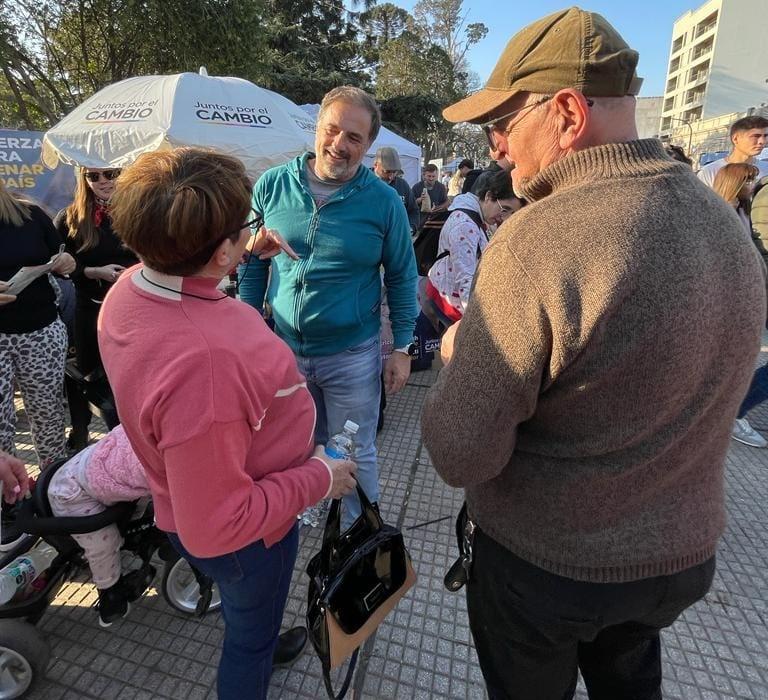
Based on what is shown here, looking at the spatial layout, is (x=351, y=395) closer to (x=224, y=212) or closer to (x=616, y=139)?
(x=224, y=212)

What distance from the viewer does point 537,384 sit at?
865 mm

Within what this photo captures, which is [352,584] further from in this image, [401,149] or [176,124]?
[401,149]

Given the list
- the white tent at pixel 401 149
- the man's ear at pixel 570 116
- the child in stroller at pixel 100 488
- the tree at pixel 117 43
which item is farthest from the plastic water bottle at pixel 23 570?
the tree at pixel 117 43

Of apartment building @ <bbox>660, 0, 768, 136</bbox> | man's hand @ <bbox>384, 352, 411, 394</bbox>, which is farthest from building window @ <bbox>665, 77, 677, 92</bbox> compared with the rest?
man's hand @ <bbox>384, 352, 411, 394</bbox>

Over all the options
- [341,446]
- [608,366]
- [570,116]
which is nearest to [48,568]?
[341,446]

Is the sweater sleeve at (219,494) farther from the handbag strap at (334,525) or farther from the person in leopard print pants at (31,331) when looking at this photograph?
the person in leopard print pants at (31,331)

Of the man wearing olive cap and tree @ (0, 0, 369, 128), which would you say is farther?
tree @ (0, 0, 369, 128)

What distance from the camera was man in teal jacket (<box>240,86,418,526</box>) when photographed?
81.7 inches

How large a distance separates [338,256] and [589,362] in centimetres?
145

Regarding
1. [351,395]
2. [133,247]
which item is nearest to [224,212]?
[133,247]

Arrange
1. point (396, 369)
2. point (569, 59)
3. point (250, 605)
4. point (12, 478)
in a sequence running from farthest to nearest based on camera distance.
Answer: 1. point (396, 369)
2. point (12, 478)
3. point (250, 605)
4. point (569, 59)

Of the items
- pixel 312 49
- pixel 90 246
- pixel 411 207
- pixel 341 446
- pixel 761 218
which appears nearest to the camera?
pixel 341 446

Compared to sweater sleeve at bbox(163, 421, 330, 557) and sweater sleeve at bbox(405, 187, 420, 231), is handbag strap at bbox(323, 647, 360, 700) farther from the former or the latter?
sweater sleeve at bbox(405, 187, 420, 231)

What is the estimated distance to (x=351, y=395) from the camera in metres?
2.29
